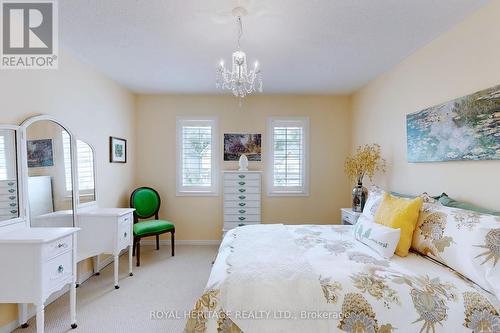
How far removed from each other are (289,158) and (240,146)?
87 cm

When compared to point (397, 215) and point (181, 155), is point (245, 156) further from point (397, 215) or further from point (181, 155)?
point (397, 215)

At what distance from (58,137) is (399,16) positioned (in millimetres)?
3360

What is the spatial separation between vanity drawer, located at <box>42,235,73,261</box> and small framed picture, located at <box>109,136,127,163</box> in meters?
1.79

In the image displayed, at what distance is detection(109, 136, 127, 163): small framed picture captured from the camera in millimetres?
3574

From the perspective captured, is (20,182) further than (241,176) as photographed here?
No

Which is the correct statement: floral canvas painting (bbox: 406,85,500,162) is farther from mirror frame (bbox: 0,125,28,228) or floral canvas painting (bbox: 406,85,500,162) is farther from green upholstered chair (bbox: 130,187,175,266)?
mirror frame (bbox: 0,125,28,228)

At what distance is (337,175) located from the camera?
4402 mm

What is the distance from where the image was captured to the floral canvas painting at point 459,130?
1.86m

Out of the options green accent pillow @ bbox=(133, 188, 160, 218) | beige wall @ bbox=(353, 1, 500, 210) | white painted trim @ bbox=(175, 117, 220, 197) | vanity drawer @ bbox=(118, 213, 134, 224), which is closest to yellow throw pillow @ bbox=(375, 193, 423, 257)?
beige wall @ bbox=(353, 1, 500, 210)

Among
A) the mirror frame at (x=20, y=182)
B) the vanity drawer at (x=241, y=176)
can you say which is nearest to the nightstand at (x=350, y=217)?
the vanity drawer at (x=241, y=176)

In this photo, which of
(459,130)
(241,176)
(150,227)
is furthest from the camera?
(241,176)

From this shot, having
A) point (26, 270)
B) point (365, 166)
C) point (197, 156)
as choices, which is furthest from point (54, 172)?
point (365, 166)

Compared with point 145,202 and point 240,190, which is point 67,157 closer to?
point 145,202

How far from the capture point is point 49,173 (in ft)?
8.11
